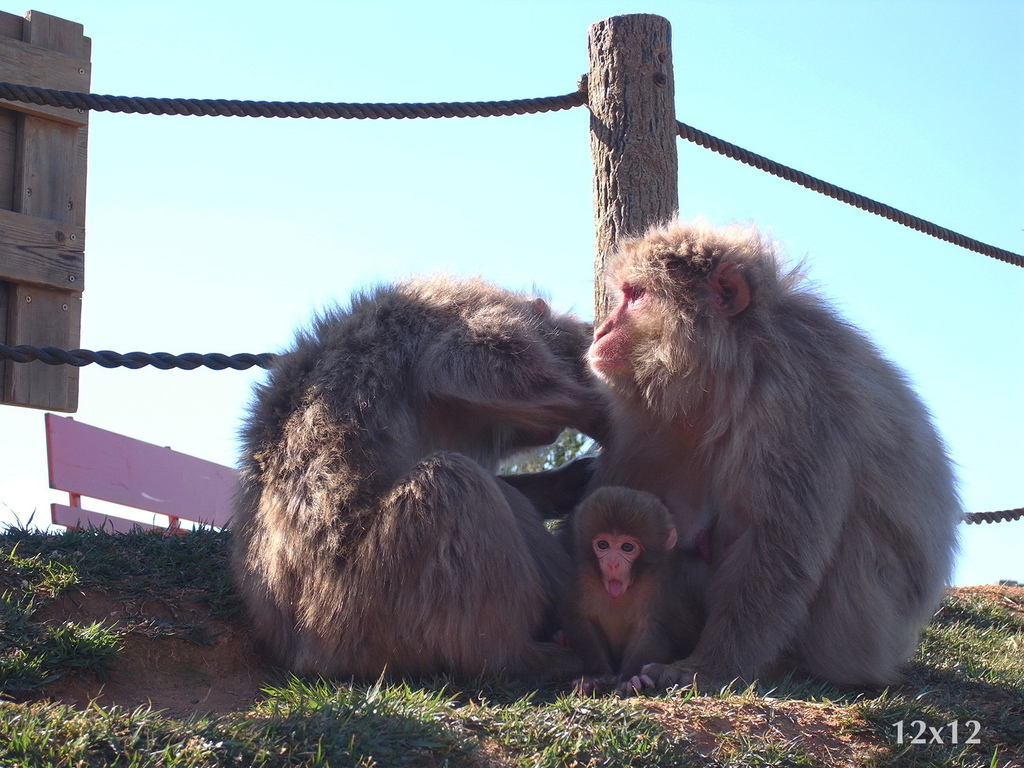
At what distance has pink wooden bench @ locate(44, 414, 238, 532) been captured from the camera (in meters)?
6.15

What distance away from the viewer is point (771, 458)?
11.3 ft

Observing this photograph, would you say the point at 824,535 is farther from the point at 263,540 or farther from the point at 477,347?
the point at 263,540

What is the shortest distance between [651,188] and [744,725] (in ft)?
9.06

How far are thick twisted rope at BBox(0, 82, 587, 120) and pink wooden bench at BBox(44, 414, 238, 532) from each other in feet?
7.22

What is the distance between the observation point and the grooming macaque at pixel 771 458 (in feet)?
11.2

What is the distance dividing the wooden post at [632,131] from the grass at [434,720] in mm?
2235

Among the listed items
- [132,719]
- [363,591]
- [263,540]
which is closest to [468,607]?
[363,591]

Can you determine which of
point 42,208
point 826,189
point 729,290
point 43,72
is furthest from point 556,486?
point 43,72

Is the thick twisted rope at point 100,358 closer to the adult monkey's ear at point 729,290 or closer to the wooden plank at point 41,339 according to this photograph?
the wooden plank at point 41,339

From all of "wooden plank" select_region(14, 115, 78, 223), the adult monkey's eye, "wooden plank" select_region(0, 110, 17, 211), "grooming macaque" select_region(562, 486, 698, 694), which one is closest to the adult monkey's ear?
the adult monkey's eye

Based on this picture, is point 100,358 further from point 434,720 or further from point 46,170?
point 434,720

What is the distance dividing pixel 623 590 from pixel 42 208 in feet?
12.0

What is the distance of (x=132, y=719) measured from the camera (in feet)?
8.95

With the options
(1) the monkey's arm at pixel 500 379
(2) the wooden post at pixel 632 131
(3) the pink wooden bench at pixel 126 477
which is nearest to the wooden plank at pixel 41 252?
(3) the pink wooden bench at pixel 126 477
